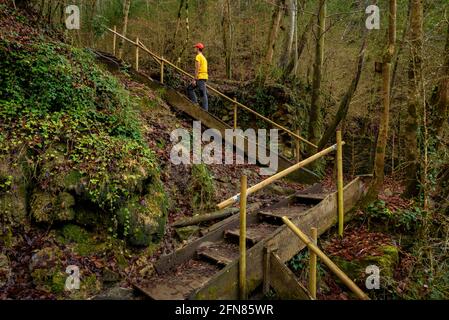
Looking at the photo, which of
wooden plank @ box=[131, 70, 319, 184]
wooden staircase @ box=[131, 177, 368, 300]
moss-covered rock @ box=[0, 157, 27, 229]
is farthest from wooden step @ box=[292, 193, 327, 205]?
moss-covered rock @ box=[0, 157, 27, 229]

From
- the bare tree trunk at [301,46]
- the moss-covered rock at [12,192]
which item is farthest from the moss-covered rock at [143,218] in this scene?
the bare tree trunk at [301,46]

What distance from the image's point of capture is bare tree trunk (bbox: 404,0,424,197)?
20.2 feet

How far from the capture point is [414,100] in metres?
6.40

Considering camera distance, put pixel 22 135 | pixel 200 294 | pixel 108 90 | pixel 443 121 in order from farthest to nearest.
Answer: pixel 108 90 < pixel 443 121 < pixel 22 135 < pixel 200 294

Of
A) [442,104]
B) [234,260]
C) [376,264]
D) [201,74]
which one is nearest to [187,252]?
[234,260]

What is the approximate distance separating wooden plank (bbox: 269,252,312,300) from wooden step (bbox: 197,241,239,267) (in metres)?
0.62

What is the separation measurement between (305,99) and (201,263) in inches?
358

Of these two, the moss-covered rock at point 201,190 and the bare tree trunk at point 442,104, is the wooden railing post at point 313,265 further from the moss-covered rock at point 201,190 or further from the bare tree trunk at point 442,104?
the bare tree trunk at point 442,104

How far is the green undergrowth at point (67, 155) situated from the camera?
5.08 m

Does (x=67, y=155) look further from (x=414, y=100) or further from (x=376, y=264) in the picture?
(x=414, y=100)

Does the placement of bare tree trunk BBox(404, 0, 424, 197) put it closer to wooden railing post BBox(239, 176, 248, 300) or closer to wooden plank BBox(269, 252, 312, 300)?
wooden plank BBox(269, 252, 312, 300)

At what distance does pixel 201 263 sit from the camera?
5.34m
